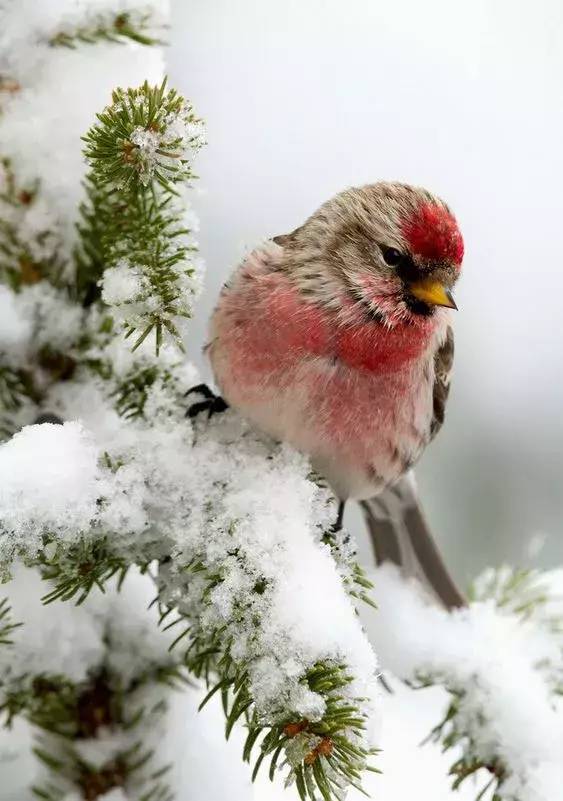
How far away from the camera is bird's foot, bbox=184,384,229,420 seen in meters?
1.18

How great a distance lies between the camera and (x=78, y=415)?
3.60 feet

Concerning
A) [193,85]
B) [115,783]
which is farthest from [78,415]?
[193,85]

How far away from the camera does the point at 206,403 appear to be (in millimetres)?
1228

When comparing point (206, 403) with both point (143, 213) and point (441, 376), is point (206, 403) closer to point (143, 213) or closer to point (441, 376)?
point (143, 213)

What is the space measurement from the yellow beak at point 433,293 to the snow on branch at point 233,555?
0.35 metres

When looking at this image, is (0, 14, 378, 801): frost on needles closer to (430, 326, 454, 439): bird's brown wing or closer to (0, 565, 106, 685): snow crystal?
(0, 565, 106, 685): snow crystal

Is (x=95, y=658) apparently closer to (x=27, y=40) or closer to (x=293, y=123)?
(x=27, y=40)

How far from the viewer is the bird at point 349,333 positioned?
4.00 feet

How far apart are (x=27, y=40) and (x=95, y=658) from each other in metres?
0.74

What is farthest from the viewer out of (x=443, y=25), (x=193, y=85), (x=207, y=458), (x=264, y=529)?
(x=443, y=25)

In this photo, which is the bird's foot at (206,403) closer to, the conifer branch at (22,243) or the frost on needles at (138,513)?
the frost on needles at (138,513)

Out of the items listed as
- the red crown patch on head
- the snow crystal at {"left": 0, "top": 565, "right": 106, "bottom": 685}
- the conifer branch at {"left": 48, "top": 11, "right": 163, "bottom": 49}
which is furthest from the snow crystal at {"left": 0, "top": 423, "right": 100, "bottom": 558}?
the red crown patch on head

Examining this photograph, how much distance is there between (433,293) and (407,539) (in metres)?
0.50

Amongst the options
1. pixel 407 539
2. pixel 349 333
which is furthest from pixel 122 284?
pixel 407 539
